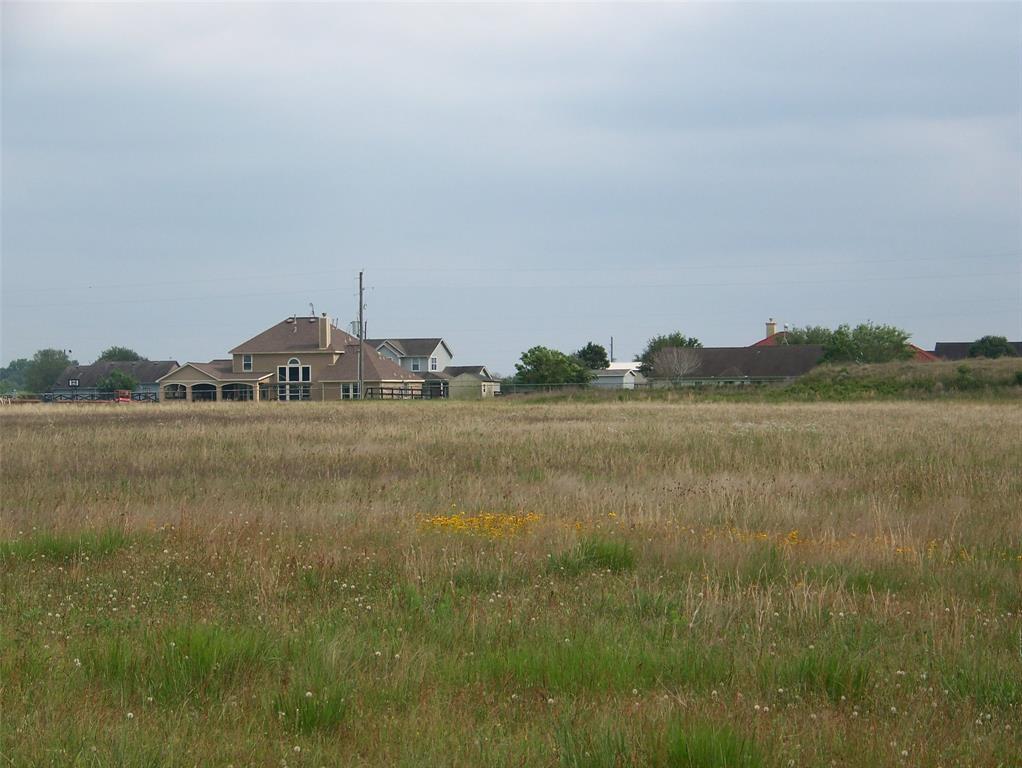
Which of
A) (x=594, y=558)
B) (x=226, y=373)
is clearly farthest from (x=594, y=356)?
(x=594, y=558)

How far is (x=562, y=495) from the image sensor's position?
537 inches

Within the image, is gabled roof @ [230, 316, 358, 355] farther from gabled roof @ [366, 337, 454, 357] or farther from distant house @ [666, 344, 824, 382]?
distant house @ [666, 344, 824, 382]

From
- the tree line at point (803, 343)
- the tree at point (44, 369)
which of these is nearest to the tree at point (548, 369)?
the tree line at point (803, 343)

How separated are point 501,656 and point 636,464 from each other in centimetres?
1202

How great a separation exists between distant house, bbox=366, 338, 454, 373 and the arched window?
22026 millimetres

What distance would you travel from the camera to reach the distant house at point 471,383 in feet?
275

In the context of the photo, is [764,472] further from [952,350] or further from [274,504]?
[952,350]

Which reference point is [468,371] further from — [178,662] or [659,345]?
[178,662]

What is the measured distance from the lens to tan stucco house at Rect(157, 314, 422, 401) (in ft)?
279

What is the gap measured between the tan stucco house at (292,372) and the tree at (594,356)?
32009 millimetres

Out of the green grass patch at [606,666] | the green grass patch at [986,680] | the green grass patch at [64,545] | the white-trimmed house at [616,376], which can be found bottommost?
the green grass patch at [986,680]

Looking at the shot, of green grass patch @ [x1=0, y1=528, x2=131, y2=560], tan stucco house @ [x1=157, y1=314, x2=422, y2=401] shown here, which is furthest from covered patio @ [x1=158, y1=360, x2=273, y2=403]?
green grass patch @ [x1=0, y1=528, x2=131, y2=560]

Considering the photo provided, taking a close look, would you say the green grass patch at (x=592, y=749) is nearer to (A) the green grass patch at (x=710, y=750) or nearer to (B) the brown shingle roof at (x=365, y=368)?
(A) the green grass patch at (x=710, y=750)

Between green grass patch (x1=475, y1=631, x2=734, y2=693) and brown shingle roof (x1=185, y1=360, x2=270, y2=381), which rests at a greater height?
brown shingle roof (x1=185, y1=360, x2=270, y2=381)
